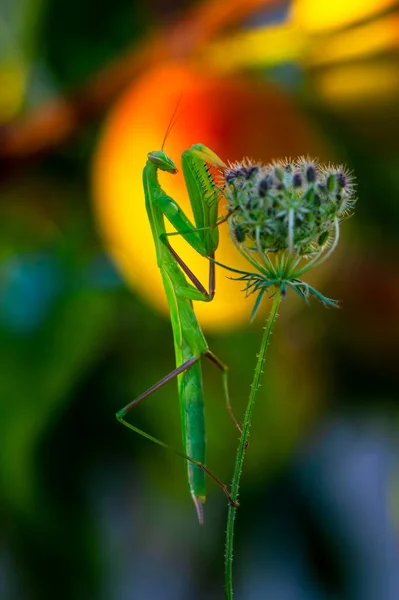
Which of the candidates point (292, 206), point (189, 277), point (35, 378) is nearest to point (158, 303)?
point (35, 378)

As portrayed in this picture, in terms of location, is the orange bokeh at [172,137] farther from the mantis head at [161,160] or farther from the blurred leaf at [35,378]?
the mantis head at [161,160]

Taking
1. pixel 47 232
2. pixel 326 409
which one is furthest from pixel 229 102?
pixel 326 409

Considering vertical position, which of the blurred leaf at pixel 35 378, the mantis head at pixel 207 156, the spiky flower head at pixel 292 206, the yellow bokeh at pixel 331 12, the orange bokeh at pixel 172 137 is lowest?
the blurred leaf at pixel 35 378

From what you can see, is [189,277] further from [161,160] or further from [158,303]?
[158,303]

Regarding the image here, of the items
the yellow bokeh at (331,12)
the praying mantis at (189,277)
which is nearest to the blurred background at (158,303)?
the yellow bokeh at (331,12)

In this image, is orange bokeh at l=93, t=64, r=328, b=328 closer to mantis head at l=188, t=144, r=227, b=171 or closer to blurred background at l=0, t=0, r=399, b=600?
blurred background at l=0, t=0, r=399, b=600

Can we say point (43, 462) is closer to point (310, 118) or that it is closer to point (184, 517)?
point (184, 517)
